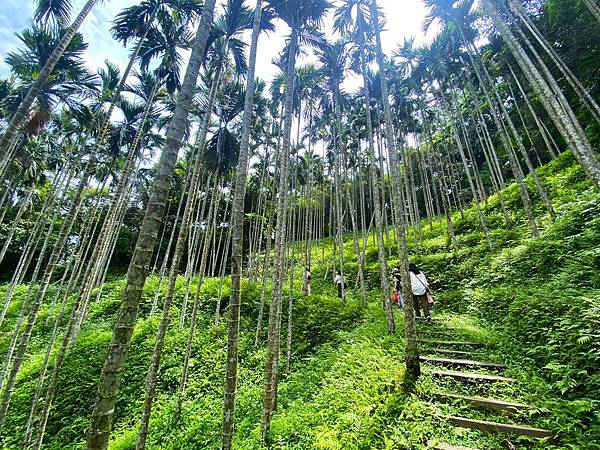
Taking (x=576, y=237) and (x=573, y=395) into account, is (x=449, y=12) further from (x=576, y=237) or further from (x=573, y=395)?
(x=573, y=395)

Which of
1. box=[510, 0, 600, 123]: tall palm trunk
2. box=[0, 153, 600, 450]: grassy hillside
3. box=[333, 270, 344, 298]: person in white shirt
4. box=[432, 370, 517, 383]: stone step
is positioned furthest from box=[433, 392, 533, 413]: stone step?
box=[510, 0, 600, 123]: tall palm trunk

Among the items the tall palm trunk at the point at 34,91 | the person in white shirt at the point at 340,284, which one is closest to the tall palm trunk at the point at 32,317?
the tall palm trunk at the point at 34,91

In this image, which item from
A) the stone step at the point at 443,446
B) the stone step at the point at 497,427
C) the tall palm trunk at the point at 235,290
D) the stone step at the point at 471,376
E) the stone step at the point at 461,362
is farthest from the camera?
the stone step at the point at 461,362

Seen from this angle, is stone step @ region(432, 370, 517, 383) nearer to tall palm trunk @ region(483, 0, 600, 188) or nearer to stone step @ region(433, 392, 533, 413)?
stone step @ region(433, 392, 533, 413)

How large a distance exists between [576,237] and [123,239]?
32868 mm

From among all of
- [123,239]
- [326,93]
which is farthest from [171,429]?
[123,239]

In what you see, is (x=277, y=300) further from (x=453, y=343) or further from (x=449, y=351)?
(x=453, y=343)

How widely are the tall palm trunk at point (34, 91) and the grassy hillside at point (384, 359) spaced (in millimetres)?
3032

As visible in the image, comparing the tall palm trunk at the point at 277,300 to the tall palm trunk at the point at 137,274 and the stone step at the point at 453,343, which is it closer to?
the tall palm trunk at the point at 137,274

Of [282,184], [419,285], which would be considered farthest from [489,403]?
[282,184]

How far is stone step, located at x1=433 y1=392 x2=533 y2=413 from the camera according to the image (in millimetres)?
3768

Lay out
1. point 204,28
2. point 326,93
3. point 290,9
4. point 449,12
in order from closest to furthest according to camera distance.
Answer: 1. point 204,28
2. point 290,9
3. point 449,12
4. point 326,93

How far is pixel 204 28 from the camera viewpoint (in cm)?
328

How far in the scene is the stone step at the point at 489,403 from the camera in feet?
12.4
